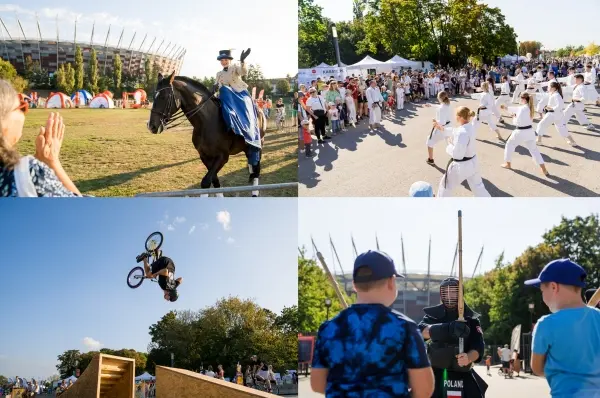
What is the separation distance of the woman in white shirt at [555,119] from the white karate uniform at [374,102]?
233cm

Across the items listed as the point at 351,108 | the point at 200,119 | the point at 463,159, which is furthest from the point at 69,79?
the point at 463,159

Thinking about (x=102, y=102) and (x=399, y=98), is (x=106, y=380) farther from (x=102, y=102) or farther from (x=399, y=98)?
(x=399, y=98)

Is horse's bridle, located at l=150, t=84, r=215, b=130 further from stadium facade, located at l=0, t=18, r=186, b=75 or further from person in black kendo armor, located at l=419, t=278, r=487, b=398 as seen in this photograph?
person in black kendo armor, located at l=419, t=278, r=487, b=398

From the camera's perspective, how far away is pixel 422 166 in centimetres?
899

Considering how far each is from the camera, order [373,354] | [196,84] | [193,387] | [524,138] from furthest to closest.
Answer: [524,138]
[196,84]
[193,387]
[373,354]

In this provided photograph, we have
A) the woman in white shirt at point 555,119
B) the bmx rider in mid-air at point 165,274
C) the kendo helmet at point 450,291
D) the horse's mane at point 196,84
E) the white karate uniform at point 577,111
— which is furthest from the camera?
the bmx rider in mid-air at point 165,274

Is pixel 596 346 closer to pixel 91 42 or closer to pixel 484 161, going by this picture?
pixel 484 161

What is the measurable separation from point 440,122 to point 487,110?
968 millimetres

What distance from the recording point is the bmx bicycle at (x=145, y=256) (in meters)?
10.1

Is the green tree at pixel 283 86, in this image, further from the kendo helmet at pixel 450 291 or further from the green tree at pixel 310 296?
the kendo helmet at pixel 450 291

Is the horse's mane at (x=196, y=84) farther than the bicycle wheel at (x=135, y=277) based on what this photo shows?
No

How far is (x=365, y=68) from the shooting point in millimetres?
10930

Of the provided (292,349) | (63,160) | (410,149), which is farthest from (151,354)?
(410,149)

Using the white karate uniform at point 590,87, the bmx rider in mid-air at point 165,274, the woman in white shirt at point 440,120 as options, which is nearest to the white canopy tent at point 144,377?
the bmx rider in mid-air at point 165,274
